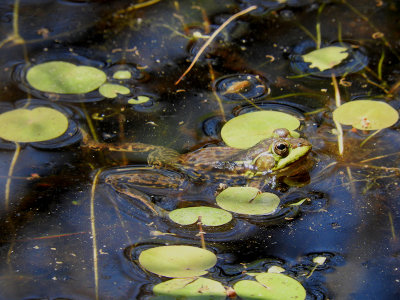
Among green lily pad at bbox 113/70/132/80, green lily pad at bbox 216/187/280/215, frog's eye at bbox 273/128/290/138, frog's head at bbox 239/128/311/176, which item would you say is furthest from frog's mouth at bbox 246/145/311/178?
green lily pad at bbox 113/70/132/80

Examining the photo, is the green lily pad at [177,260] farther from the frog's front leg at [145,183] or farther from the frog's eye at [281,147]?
the frog's eye at [281,147]

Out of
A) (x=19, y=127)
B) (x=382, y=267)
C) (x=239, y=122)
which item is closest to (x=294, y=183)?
(x=239, y=122)

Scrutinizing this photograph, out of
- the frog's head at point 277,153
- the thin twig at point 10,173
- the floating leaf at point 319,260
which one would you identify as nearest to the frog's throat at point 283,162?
the frog's head at point 277,153

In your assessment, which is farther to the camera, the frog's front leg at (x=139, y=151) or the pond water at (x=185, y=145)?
the frog's front leg at (x=139, y=151)

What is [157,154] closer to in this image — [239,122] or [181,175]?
[181,175]

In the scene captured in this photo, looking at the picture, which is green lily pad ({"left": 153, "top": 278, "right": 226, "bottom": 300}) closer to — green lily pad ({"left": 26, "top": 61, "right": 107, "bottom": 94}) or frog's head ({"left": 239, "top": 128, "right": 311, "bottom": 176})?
frog's head ({"left": 239, "top": 128, "right": 311, "bottom": 176})

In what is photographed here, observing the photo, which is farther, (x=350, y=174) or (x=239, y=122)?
(x=239, y=122)
